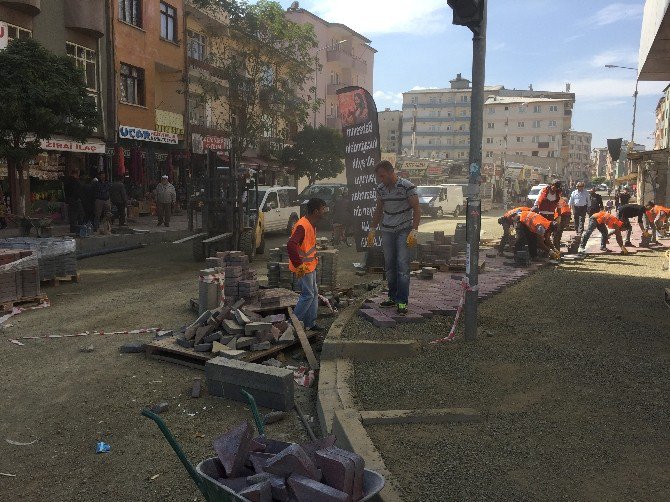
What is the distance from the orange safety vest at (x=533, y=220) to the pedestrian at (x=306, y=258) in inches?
268

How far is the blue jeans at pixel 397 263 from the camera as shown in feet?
23.5

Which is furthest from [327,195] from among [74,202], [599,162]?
[599,162]

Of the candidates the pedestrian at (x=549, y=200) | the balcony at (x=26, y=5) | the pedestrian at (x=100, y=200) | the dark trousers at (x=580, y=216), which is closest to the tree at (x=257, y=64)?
the balcony at (x=26, y=5)

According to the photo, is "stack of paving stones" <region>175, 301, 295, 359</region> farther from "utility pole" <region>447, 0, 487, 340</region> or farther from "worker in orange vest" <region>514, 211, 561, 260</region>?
"worker in orange vest" <region>514, 211, 561, 260</region>

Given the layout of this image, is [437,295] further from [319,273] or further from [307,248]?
[307,248]

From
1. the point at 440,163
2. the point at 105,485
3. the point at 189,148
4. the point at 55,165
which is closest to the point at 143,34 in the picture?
the point at 189,148

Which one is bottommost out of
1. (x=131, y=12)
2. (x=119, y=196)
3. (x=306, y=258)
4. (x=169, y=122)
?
(x=306, y=258)

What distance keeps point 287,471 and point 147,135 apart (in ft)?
79.0

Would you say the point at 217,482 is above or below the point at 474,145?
below

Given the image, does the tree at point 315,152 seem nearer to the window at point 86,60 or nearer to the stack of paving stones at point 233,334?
the window at point 86,60

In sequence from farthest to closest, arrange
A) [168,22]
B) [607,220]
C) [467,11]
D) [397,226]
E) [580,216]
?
[168,22]
[580,216]
[607,220]
[397,226]
[467,11]

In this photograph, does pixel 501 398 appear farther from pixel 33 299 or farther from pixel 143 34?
pixel 143 34

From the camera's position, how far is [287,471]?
246 cm

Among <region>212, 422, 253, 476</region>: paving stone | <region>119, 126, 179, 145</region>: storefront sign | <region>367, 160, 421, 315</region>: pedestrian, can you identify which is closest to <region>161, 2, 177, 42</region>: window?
<region>119, 126, 179, 145</region>: storefront sign
